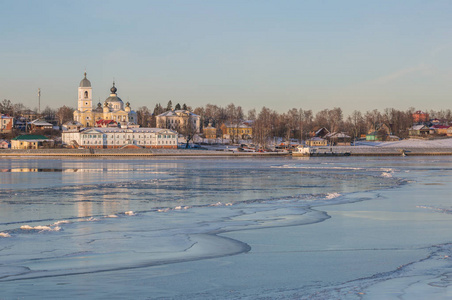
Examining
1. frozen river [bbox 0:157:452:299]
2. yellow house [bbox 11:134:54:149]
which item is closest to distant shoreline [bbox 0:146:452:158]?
yellow house [bbox 11:134:54:149]

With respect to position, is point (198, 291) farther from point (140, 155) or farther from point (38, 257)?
point (140, 155)

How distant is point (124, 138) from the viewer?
94.4 meters

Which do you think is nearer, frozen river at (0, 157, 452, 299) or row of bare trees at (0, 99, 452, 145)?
frozen river at (0, 157, 452, 299)

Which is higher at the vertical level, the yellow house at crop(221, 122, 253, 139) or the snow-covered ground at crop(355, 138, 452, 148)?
the yellow house at crop(221, 122, 253, 139)

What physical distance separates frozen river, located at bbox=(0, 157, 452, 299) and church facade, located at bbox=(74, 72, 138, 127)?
93685 mm

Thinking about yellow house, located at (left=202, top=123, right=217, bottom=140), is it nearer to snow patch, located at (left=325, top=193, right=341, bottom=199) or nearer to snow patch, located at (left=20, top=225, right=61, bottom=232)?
snow patch, located at (left=325, top=193, right=341, bottom=199)

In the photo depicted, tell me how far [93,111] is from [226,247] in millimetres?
110980

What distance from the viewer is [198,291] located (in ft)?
26.6

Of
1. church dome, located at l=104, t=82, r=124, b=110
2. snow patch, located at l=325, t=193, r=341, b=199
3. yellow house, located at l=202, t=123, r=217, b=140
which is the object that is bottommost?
snow patch, located at l=325, t=193, r=341, b=199

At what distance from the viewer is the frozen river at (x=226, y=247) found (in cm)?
826

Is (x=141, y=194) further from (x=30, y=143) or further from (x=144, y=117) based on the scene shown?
(x=144, y=117)

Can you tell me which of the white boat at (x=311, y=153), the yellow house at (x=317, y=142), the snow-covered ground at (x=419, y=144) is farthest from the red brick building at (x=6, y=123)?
the snow-covered ground at (x=419, y=144)

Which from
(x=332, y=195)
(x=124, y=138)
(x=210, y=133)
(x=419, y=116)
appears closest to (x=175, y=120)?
(x=210, y=133)

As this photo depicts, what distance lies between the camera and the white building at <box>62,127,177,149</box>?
305 ft
